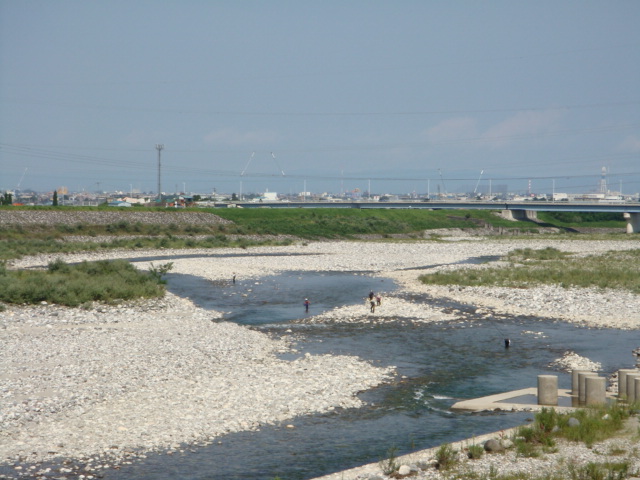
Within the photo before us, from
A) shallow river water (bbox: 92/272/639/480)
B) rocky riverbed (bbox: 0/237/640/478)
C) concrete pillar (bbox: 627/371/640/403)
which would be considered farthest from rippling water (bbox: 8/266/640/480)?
concrete pillar (bbox: 627/371/640/403)

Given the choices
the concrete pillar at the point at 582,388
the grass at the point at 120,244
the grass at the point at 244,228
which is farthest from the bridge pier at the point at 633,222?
the concrete pillar at the point at 582,388

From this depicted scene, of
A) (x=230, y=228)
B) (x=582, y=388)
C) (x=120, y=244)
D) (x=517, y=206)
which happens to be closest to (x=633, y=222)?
(x=517, y=206)

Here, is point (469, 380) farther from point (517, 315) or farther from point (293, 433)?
point (517, 315)

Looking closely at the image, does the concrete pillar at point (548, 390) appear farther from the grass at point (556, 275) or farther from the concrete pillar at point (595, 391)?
the grass at point (556, 275)

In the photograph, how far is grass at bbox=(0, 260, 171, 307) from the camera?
33.5 m

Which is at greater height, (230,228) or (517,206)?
(517,206)

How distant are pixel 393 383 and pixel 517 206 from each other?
123 metres

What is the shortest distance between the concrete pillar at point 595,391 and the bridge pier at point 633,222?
110 m

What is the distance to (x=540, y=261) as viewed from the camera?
2435 inches

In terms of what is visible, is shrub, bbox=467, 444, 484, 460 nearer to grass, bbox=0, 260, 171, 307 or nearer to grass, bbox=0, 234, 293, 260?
grass, bbox=0, 260, 171, 307

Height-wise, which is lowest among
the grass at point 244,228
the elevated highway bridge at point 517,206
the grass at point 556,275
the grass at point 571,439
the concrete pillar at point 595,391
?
the grass at point 571,439

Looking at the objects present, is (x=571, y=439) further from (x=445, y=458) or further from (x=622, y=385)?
(x=622, y=385)

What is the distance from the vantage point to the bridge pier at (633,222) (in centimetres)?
11938

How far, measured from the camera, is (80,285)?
3553cm
